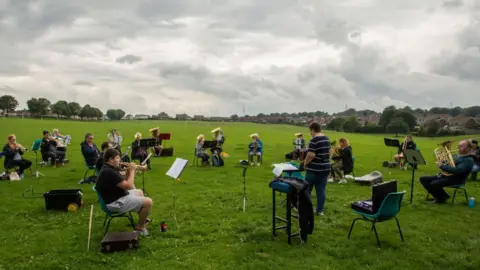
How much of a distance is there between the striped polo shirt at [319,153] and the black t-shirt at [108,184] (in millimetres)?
4347

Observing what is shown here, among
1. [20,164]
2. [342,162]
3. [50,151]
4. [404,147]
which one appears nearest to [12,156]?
[20,164]

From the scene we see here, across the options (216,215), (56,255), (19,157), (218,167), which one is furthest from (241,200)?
(19,157)

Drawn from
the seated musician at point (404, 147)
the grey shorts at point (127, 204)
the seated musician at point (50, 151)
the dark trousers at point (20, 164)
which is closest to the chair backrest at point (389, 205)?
the grey shorts at point (127, 204)

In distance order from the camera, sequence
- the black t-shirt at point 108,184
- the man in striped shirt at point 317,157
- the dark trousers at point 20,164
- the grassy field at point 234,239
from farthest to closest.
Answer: the dark trousers at point 20,164 < the man in striped shirt at point 317,157 < the black t-shirt at point 108,184 < the grassy field at point 234,239

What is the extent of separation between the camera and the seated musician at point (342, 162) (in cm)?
1370

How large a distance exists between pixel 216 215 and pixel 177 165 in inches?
71.9

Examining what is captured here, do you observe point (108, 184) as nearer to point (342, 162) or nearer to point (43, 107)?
point (342, 162)

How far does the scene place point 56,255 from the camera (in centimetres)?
636

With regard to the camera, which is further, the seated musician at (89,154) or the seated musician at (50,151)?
the seated musician at (50,151)

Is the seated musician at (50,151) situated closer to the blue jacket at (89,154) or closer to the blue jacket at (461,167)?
the blue jacket at (89,154)

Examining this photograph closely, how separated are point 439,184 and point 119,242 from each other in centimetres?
886

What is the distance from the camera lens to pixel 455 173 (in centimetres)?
958

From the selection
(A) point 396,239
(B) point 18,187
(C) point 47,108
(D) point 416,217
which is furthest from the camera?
(C) point 47,108

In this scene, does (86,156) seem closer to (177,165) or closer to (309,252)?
(177,165)
